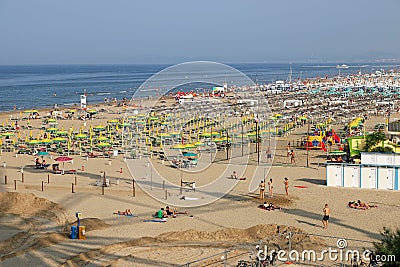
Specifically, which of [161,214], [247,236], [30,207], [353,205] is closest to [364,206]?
[353,205]

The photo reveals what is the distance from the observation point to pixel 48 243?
13070mm

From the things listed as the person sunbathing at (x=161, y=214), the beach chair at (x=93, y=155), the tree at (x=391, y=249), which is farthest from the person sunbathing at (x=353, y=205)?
the beach chair at (x=93, y=155)

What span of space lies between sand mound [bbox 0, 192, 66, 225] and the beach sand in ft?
0.10

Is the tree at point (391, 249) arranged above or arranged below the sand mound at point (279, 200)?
above

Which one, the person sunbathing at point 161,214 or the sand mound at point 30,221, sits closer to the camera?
the sand mound at point 30,221

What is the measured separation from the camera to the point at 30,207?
56.2 feet

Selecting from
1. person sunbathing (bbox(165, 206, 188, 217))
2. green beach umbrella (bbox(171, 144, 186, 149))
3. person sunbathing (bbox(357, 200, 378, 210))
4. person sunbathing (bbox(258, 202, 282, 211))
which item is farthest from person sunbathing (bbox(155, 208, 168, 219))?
green beach umbrella (bbox(171, 144, 186, 149))

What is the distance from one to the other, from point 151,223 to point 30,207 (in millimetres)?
4284

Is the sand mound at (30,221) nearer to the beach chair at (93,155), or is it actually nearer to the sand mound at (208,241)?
the sand mound at (208,241)

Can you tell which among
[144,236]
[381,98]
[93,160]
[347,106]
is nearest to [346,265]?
[144,236]

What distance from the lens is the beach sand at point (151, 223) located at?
12.4 meters

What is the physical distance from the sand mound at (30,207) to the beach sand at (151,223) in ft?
0.10

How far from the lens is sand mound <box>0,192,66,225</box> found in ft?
53.0

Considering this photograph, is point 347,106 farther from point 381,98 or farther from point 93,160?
point 93,160
